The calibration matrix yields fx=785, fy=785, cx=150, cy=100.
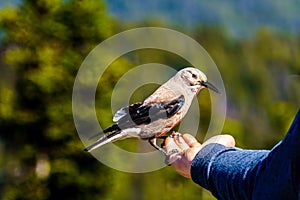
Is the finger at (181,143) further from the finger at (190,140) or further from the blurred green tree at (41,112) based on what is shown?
the blurred green tree at (41,112)

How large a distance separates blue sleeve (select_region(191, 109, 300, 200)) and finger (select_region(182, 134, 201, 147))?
5 cm

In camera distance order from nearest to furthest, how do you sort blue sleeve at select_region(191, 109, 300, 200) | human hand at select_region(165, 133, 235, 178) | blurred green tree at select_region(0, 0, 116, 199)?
blue sleeve at select_region(191, 109, 300, 200) → human hand at select_region(165, 133, 235, 178) → blurred green tree at select_region(0, 0, 116, 199)

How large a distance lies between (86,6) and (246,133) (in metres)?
2.68

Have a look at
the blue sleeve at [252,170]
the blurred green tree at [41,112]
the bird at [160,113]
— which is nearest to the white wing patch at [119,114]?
the bird at [160,113]

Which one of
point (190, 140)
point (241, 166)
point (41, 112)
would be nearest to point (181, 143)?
point (190, 140)

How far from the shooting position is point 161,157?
2.81 ft

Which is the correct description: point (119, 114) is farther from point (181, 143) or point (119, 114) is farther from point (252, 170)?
point (252, 170)

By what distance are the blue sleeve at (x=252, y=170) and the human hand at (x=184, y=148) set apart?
0.11 ft

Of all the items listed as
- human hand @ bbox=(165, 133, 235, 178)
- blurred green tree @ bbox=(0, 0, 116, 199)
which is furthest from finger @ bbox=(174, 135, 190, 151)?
blurred green tree @ bbox=(0, 0, 116, 199)

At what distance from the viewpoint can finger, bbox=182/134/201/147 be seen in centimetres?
82

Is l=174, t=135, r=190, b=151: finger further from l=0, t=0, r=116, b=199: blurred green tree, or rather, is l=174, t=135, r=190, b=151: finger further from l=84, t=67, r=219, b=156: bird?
l=0, t=0, r=116, b=199: blurred green tree

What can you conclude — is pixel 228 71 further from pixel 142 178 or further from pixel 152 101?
pixel 152 101

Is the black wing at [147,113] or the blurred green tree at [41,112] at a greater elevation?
the black wing at [147,113]

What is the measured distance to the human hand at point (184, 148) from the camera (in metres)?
0.79
